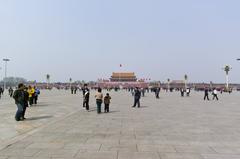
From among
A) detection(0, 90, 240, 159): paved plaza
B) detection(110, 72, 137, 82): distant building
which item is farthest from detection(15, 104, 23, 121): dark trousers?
detection(110, 72, 137, 82): distant building

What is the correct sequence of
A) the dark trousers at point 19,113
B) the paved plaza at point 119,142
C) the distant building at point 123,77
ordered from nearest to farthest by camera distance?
the paved plaza at point 119,142 → the dark trousers at point 19,113 → the distant building at point 123,77

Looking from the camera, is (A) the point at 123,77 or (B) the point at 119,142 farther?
(A) the point at 123,77

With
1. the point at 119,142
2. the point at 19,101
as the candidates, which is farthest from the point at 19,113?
the point at 119,142

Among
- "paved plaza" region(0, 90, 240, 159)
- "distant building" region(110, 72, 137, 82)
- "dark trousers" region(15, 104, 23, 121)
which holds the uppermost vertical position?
"distant building" region(110, 72, 137, 82)

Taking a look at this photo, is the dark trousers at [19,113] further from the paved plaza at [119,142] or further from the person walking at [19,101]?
the paved plaza at [119,142]

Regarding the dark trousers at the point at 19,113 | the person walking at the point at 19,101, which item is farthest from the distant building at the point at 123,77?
the dark trousers at the point at 19,113

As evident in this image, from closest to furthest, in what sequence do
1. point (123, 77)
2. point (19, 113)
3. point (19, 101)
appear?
point (19, 113) → point (19, 101) → point (123, 77)

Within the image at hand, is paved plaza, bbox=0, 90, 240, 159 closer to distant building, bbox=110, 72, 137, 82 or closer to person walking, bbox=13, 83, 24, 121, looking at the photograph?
person walking, bbox=13, 83, 24, 121

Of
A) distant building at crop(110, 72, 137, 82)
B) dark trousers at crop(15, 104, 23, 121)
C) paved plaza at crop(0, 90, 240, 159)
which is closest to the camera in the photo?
paved plaza at crop(0, 90, 240, 159)

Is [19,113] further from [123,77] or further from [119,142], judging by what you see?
[123,77]

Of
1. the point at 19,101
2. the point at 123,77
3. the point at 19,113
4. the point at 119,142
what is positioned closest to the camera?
the point at 119,142

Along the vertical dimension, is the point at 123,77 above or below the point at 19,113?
above

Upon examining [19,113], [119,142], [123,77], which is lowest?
[119,142]

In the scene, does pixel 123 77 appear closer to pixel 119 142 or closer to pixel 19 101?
pixel 19 101
